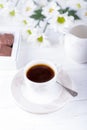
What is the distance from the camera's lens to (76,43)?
0.71m

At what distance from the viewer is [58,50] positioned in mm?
812

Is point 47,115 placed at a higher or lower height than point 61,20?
lower

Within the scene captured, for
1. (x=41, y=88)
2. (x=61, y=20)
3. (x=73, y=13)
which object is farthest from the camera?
(x=73, y=13)

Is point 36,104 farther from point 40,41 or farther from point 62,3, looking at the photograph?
point 62,3

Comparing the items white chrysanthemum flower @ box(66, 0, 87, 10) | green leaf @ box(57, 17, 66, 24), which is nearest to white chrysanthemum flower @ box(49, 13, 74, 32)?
green leaf @ box(57, 17, 66, 24)

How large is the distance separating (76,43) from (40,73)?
0.13 metres

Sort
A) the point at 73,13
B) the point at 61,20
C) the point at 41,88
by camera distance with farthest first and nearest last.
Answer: the point at 73,13, the point at 61,20, the point at 41,88

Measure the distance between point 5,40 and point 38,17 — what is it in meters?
0.15

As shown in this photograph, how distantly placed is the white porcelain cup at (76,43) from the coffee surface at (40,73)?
0.10 m

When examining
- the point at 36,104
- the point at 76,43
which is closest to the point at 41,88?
the point at 36,104

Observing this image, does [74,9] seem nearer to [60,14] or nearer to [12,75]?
[60,14]

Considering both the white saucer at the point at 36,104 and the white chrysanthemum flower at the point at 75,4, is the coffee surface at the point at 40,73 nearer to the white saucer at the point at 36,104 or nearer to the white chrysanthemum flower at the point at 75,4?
the white saucer at the point at 36,104

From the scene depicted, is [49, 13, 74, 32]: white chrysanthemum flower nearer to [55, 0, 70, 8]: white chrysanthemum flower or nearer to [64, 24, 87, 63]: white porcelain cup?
[64, 24, 87, 63]: white porcelain cup

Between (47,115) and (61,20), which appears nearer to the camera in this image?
(47,115)
